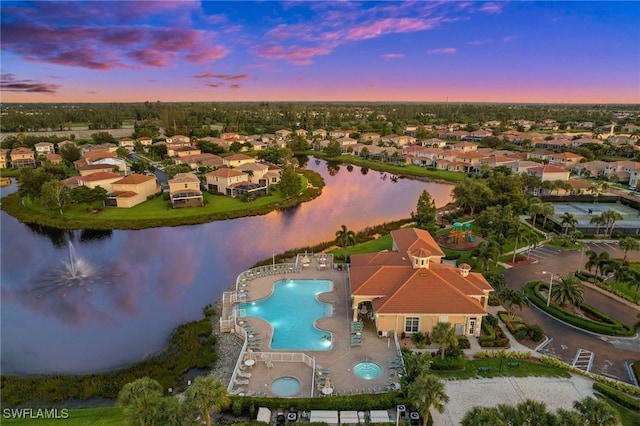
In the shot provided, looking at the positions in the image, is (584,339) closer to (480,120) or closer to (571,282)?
(571,282)

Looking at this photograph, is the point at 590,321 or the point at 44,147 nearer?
the point at 590,321

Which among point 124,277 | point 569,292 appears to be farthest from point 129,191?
point 569,292

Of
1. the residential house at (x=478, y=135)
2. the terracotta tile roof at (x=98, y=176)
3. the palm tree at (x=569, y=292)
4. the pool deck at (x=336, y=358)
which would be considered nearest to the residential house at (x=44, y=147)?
the terracotta tile roof at (x=98, y=176)

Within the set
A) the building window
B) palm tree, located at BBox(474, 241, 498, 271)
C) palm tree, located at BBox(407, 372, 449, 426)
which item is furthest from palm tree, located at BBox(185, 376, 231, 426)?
palm tree, located at BBox(474, 241, 498, 271)

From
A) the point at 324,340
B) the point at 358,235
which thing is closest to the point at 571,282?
the point at 324,340

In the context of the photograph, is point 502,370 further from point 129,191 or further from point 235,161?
point 235,161

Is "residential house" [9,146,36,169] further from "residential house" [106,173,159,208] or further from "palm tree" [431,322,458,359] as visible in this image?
"palm tree" [431,322,458,359]

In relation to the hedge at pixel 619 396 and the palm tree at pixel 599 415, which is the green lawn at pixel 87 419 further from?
the hedge at pixel 619 396
